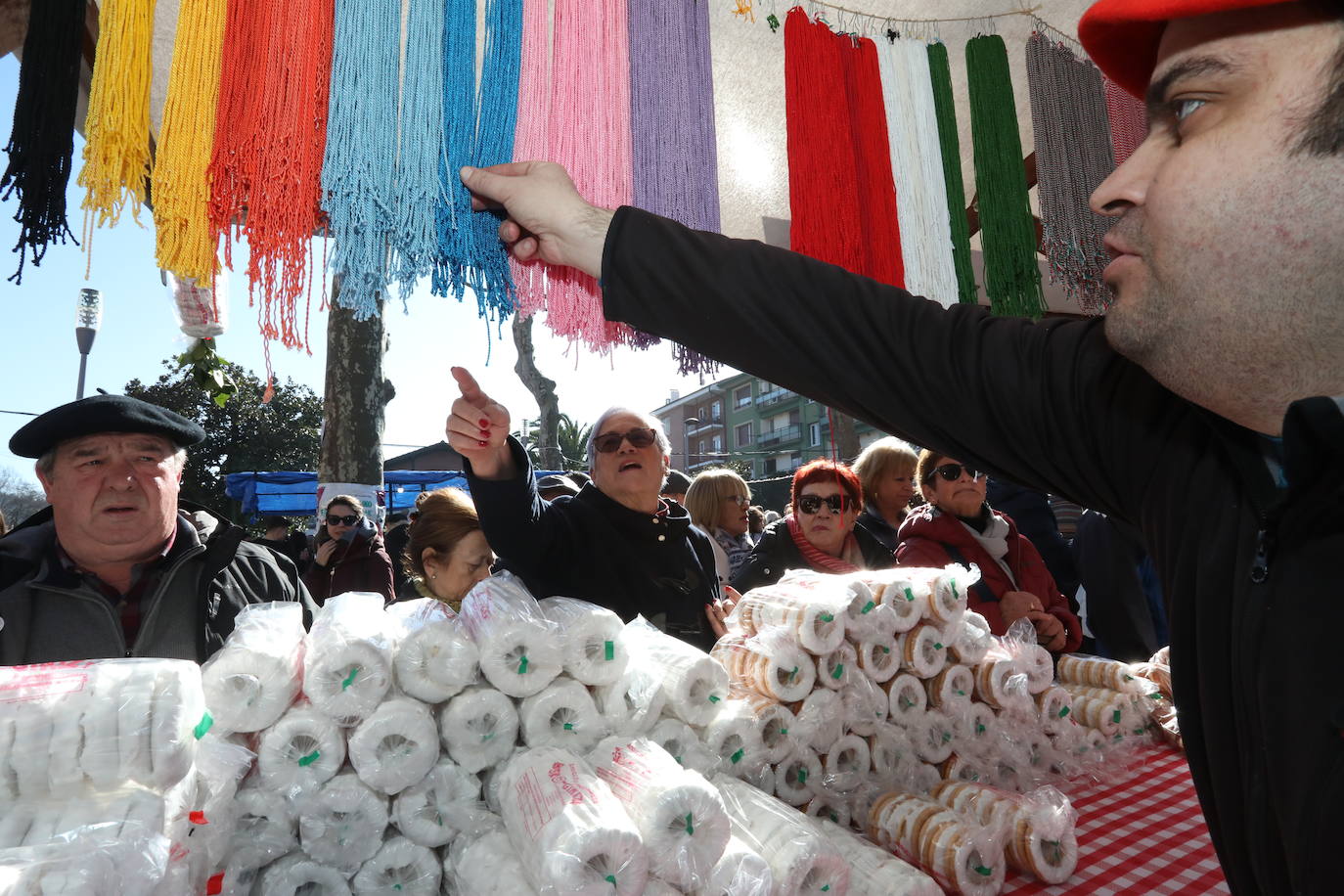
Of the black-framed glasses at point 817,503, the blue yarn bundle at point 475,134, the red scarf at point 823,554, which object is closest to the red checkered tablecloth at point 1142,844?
the red scarf at point 823,554

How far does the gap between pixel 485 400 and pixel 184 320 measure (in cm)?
118

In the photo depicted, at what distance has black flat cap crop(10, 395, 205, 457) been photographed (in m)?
1.97

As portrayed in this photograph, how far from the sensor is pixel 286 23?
4.36 ft

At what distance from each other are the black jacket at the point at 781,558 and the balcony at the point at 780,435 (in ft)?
133

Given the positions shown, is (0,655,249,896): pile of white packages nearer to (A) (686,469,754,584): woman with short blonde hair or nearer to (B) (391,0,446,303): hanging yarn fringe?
(B) (391,0,446,303): hanging yarn fringe

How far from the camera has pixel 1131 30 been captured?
2.88ft

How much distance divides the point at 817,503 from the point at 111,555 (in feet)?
7.65

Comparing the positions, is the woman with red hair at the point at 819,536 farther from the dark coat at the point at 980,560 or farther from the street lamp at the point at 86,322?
the street lamp at the point at 86,322

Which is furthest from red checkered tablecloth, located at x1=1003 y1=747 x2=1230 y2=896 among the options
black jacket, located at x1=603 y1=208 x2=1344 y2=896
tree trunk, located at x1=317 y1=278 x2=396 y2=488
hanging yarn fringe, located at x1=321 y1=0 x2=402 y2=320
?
tree trunk, located at x1=317 y1=278 x2=396 y2=488

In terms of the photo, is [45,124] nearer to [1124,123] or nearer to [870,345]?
[870,345]

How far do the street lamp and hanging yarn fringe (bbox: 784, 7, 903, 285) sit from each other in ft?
30.3

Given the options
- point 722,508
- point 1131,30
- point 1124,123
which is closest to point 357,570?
point 722,508

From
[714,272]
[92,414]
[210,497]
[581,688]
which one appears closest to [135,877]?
[581,688]

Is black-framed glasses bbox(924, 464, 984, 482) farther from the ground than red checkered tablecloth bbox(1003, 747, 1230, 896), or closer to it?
farther from the ground
